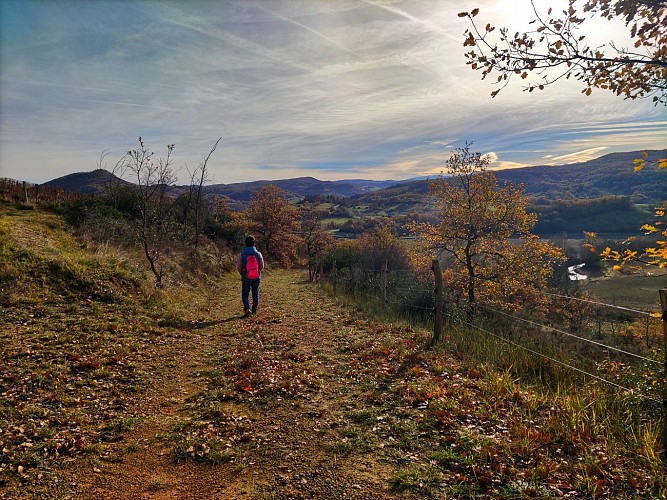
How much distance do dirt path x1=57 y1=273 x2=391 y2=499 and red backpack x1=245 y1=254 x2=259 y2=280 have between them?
307 centimetres

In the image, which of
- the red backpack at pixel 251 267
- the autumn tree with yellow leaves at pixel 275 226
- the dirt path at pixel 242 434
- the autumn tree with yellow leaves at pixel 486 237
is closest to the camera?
the dirt path at pixel 242 434

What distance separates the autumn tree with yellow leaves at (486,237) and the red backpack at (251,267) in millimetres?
12768

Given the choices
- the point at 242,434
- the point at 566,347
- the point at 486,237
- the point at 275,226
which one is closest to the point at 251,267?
the point at 242,434

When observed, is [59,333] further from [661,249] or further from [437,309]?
[661,249]

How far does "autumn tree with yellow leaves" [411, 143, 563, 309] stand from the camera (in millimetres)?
20016

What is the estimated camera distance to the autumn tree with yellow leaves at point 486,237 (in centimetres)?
2002

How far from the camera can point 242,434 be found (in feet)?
15.6

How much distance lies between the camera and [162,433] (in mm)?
4754

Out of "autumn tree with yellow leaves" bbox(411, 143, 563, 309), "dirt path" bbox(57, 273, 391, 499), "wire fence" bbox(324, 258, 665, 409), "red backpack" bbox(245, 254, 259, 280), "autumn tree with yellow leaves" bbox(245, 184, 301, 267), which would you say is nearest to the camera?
"dirt path" bbox(57, 273, 391, 499)

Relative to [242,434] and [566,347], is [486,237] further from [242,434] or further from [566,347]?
[242,434]

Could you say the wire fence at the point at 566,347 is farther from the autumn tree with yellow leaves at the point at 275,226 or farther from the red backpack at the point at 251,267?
the autumn tree with yellow leaves at the point at 275,226

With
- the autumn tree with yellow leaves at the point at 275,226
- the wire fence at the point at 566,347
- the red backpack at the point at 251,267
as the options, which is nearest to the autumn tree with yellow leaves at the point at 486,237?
the wire fence at the point at 566,347

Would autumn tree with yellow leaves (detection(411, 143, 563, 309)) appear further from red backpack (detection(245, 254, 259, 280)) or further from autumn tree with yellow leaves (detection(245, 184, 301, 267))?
autumn tree with yellow leaves (detection(245, 184, 301, 267))

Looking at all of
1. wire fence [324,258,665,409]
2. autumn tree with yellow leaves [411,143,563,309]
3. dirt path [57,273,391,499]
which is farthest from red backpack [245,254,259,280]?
autumn tree with yellow leaves [411,143,563,309]
